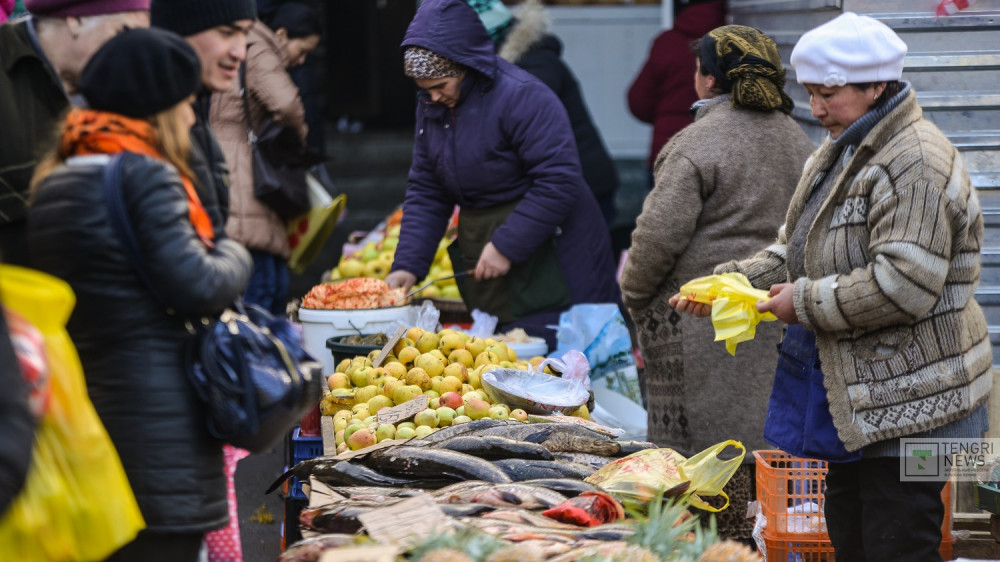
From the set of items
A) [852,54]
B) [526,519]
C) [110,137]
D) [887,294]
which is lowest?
[526,519]

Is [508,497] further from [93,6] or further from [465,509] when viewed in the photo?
[93,6]

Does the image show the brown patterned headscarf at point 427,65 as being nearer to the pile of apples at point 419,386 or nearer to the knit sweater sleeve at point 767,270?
the pile of apples at point 419,386

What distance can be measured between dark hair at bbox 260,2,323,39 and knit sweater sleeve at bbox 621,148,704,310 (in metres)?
A: 3.12

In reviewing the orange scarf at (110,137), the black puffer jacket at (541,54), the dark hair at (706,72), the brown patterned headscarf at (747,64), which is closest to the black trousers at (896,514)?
the brown patterned headscarf at (747,64)

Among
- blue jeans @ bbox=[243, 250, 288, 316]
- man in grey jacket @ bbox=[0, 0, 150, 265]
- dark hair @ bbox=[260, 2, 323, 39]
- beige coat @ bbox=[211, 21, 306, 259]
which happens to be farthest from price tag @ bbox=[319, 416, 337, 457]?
dark hair @ bbox=[260, 2, 323, 39]

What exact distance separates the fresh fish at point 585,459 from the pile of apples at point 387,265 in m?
2.45

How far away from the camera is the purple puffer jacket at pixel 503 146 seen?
536cm

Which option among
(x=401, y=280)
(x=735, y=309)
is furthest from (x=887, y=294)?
(x=401, y=280)

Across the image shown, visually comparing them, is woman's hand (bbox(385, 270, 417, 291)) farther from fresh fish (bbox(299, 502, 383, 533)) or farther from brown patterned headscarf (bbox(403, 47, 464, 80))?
fresh fish (bbox(299, 502, 383, 533))

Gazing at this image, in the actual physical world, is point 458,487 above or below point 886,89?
below

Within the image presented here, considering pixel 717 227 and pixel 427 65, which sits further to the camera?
pixel 427 65

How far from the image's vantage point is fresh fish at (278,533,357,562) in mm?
2934

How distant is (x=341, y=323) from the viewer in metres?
5.30

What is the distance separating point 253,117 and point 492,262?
2078 millimetres
